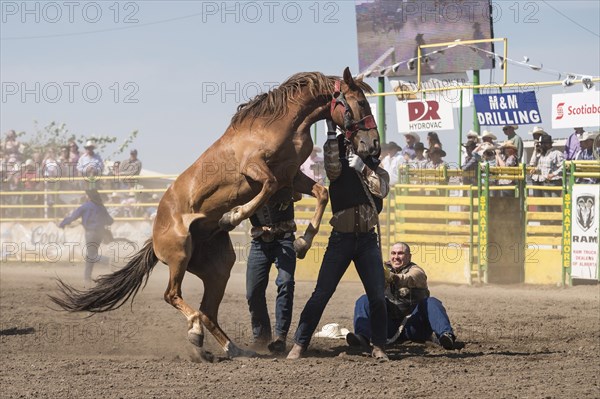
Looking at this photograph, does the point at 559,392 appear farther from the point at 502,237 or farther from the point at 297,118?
the point at 502,237

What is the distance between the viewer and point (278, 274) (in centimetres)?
802

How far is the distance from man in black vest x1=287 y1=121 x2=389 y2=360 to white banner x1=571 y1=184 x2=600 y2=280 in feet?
23.2

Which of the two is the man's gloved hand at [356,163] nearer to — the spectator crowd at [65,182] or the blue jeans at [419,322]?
the blue jeans at [419,322]

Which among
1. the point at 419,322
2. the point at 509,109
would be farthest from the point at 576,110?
the point at 419,322

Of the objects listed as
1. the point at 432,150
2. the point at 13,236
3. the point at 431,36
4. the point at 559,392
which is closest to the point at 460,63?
the point at 431,36

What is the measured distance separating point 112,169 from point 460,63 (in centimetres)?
853

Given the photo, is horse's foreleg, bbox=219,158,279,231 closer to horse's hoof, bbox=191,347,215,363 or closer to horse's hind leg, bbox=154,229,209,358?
horse's hind leg, bbox=154,229,209,358

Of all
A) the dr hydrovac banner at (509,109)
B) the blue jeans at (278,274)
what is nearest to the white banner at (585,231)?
the dr hydrovac banner at (509,109)

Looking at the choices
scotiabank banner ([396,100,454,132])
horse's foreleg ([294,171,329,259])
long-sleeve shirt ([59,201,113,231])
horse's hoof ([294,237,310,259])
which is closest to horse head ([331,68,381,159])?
horse's foreleg ([294,171,329,259])

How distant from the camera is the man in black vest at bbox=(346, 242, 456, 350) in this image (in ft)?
26.3

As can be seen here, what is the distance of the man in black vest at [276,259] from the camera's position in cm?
800

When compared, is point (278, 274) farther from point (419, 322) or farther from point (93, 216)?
point (93, 216)

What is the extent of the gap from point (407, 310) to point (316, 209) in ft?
5.23

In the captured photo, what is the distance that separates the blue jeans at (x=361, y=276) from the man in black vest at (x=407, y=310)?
0.56 m
